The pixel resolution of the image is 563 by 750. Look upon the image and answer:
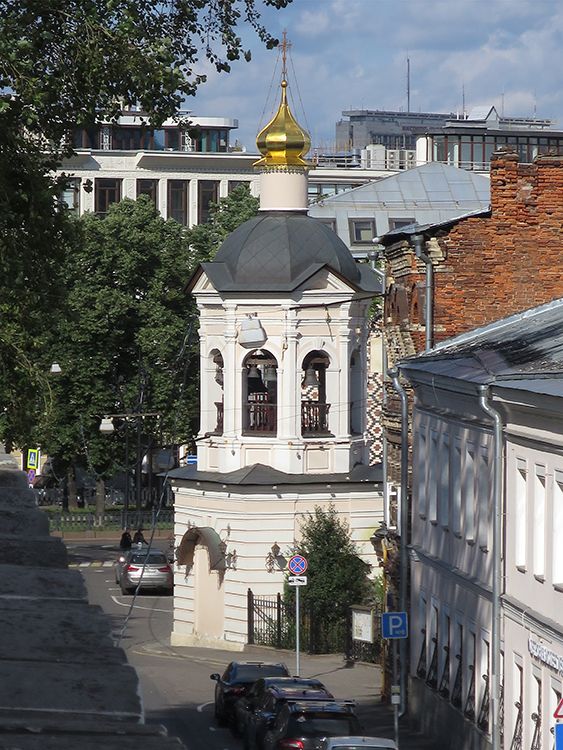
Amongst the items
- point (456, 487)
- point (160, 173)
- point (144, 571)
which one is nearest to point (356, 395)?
point (144, 571)

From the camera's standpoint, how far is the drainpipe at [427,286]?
32844 millimetres

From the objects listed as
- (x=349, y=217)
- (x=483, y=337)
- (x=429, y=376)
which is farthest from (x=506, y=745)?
(x=349, y=217)

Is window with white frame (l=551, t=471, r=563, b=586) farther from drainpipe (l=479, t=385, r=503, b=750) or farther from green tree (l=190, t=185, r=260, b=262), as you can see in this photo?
green tree (l=190, t=185, r=260, b=262)

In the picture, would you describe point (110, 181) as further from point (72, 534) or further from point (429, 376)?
point (429, 376)

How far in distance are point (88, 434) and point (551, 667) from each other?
47.0 metres

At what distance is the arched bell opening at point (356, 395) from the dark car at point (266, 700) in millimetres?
14887

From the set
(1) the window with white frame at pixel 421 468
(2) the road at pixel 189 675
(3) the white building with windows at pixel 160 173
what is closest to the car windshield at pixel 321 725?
(2) the road at pixel 189 675

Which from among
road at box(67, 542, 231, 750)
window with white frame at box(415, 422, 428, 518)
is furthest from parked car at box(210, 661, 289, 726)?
window with white frame at box(415, 422, 428, 518)

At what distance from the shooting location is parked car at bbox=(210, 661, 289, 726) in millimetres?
30641

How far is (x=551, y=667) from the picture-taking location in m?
21.6

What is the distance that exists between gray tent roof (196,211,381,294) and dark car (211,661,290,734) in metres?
12.4

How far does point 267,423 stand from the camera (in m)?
43.1

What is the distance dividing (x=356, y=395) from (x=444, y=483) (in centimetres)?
1502

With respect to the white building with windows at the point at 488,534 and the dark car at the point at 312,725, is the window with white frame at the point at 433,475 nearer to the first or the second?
the white building with windows at the point at 488,534
